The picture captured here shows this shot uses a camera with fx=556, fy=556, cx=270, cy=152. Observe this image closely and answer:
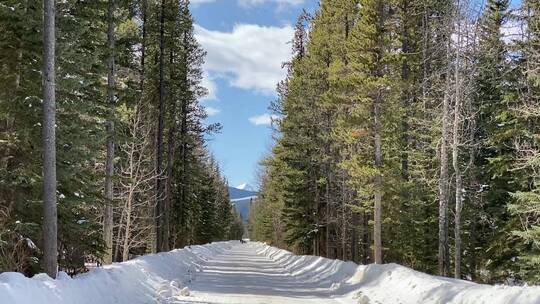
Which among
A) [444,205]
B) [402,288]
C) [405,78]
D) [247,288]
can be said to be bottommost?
[247,288]

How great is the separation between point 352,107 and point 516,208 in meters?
7.99

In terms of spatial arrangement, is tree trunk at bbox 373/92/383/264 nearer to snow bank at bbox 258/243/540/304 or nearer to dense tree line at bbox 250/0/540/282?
dense tree line at bbox 250/0/540/282

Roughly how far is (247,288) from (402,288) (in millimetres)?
4807

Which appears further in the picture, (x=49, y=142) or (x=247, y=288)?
(x=247, y=288)

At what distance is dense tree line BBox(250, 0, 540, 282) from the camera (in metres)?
21.6

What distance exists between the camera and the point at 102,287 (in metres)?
10.9

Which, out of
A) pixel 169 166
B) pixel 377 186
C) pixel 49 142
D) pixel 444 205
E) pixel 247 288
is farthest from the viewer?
pixel 169 166

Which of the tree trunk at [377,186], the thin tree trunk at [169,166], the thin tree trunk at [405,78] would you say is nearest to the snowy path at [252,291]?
the tree trunk at [377,186]

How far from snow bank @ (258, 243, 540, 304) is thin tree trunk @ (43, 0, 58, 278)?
706 centimetres

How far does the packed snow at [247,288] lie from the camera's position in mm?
8656

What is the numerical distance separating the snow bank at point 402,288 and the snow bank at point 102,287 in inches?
194

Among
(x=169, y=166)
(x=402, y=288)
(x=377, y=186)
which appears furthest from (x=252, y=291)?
(x=169, y=166)

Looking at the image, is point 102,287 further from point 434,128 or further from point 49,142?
point 434,128

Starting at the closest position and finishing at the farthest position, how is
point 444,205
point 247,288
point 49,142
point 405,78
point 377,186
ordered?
point 49,142, point 247,288, point 444,205, point 377,186, point 405,78
